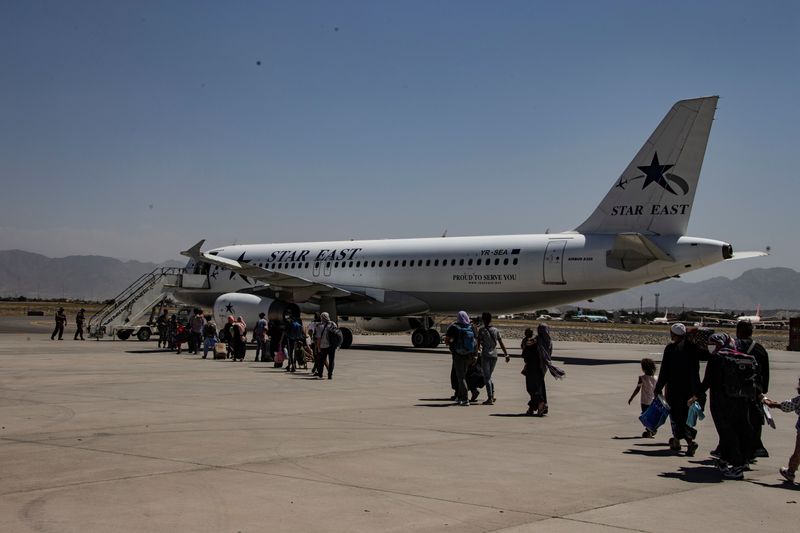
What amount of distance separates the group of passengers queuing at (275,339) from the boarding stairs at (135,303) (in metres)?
4.53

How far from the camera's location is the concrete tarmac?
679 centimetres

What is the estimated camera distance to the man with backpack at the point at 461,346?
1544 cm

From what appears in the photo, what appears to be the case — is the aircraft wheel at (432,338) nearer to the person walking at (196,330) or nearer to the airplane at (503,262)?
the airplane at (503,262)

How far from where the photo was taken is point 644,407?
1225 centimetres

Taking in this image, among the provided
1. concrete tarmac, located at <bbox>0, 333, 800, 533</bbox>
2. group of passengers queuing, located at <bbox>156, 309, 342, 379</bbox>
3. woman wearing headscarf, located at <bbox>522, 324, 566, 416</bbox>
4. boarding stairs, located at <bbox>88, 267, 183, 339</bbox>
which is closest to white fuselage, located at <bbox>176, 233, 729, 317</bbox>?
boarding stairs, located at <bbox>88, 267, 183, 339</bbox>

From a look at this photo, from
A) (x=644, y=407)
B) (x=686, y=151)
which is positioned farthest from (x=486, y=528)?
(x=686, y=151)

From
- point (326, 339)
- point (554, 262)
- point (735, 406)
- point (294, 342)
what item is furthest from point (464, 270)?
point (735, 406)

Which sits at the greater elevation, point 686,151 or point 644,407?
point 686,151

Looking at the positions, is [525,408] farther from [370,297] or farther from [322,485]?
[370,297]

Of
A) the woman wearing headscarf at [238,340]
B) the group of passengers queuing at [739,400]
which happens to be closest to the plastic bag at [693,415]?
the group of passengers queuing at [739,400]

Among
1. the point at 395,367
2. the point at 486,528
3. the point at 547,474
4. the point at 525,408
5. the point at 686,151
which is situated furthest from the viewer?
the point at 686,151

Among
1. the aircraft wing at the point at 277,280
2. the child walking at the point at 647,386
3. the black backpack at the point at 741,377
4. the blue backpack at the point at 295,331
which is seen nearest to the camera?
the black backpack at the point at 741,377

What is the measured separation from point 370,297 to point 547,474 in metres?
26.1

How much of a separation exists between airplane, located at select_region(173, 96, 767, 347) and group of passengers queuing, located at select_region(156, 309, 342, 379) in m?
2.74
